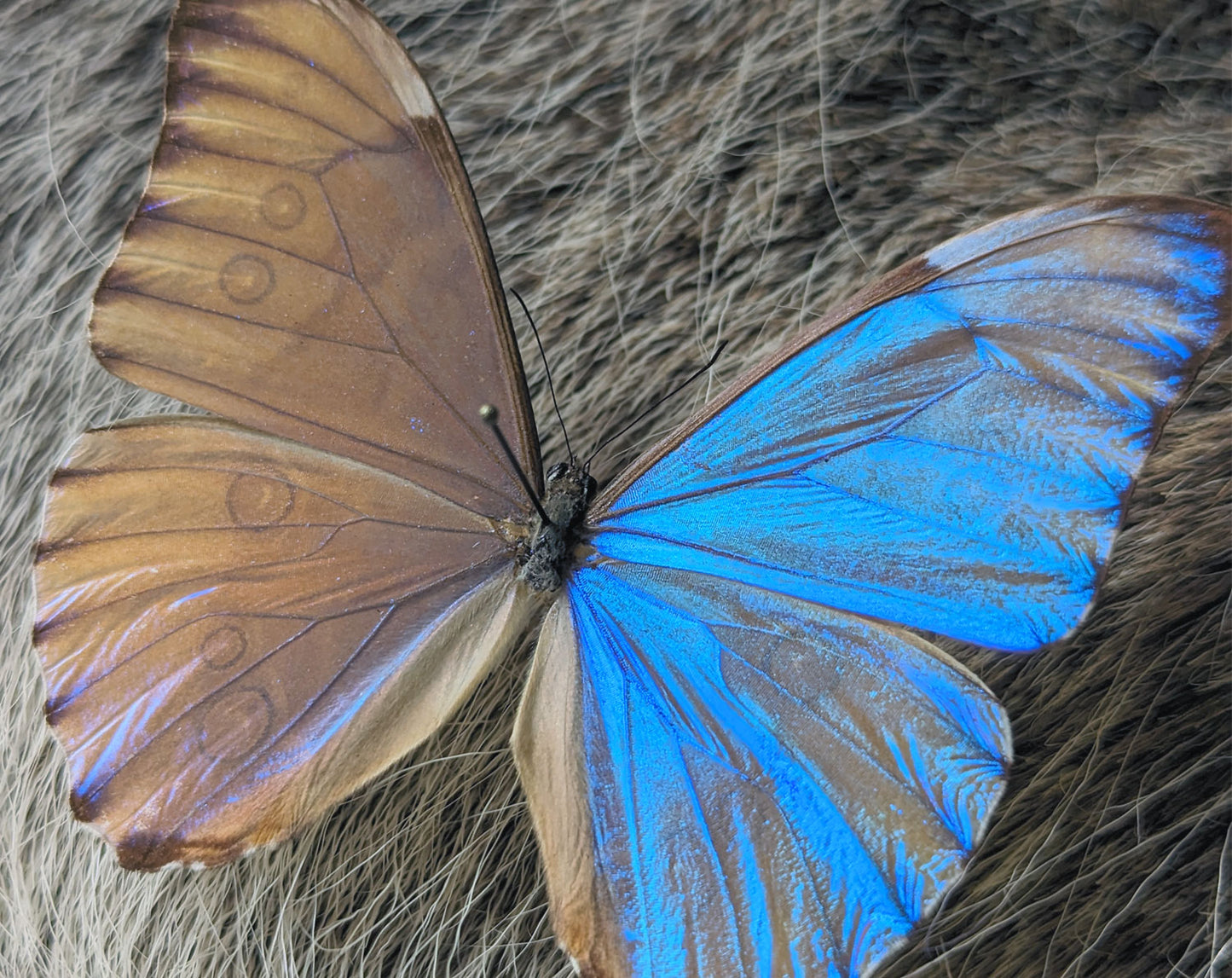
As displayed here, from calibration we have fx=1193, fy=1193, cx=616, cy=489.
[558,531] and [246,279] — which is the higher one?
[246,279]

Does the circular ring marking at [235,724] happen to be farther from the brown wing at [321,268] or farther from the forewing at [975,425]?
the forewing at [975,425]

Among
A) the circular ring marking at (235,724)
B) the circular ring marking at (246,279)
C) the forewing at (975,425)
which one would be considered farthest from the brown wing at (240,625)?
the forewing at (975,425)

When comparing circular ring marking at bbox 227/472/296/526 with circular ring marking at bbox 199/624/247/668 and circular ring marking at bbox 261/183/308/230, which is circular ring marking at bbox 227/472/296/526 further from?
circular ring marking at bbox 261/183/308/230

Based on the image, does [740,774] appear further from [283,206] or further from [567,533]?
[283,206]

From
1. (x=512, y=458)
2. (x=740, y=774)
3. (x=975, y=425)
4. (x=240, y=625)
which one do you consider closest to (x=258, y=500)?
(x=240, y=625)

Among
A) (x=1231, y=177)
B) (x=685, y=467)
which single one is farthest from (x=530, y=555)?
(x=1231, y=177)

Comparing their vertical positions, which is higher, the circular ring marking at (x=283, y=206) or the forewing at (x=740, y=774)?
the circular ring marking at (x=283, y=206)
